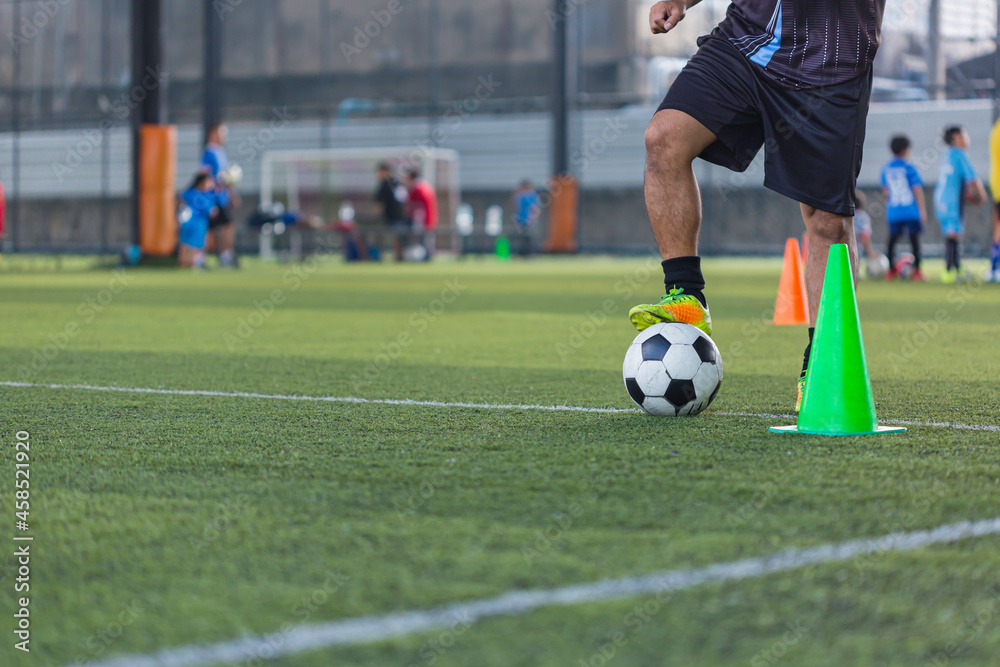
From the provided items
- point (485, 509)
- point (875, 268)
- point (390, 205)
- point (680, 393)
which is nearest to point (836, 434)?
point (680, 393)

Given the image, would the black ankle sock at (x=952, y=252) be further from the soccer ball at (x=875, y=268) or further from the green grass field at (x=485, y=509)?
the green grass field at (x=485, y=509)

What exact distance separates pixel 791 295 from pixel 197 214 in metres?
12.2

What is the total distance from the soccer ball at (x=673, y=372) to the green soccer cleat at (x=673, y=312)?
8 centimetres

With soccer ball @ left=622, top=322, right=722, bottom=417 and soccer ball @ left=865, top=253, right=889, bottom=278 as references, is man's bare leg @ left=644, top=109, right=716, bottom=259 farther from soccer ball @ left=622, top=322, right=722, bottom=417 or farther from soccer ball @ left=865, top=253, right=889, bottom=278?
soccer ball @ left=865, top=253, right=889, bottom=278

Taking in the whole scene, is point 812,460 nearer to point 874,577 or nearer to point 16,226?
point 874,577

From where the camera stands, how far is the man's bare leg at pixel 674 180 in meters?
3.90

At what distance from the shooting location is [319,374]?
16.3ft

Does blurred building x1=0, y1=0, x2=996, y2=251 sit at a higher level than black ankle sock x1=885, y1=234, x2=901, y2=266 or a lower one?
higher

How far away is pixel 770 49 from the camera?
3.89 m

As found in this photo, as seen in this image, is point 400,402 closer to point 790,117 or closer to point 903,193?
point 790,117

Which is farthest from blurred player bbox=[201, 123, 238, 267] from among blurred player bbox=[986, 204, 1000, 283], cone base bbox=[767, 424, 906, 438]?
cone base bbox=[767, 424, 906, 438]

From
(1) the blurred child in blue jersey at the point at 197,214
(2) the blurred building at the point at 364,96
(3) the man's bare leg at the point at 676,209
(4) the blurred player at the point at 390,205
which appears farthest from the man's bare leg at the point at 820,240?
(2) the blurred building at the point at 364,96

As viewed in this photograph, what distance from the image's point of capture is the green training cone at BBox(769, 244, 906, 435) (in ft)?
10.7

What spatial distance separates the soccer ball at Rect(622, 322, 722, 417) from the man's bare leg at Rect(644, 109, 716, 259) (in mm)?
365
